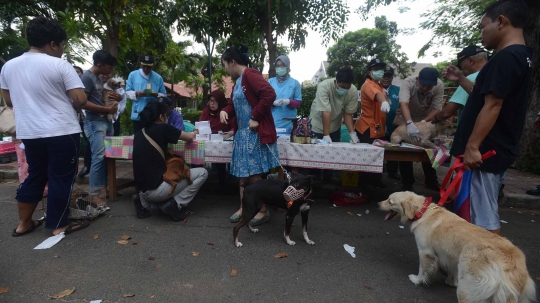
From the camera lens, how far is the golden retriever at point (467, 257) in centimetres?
173

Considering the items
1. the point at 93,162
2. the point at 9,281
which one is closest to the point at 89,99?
the point at 93,162

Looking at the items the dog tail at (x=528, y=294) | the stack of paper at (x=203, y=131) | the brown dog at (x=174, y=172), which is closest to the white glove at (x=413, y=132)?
the dog tail at (x=528, y=294)

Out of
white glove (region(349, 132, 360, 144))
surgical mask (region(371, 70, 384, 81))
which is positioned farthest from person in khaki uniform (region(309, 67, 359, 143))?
surgical mask (region(371, 70, 384, 81))

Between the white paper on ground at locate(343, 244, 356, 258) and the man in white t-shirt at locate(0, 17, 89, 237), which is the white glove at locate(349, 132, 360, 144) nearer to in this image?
the white paper on ground at locate(343, 244, 356, 258)

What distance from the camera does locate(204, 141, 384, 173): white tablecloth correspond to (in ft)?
12.5

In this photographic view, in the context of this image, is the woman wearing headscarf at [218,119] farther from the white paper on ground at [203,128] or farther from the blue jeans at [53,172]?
the blue jeans at [53,172]

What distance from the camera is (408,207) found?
250 centimetres


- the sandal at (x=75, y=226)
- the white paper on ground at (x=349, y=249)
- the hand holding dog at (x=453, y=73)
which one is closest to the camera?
the hand holding dog at (x=453, y=73)

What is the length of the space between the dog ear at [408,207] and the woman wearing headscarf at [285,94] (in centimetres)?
237

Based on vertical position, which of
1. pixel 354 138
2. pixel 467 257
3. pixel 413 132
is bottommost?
pixel 467 257

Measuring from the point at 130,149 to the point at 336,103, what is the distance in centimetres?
317

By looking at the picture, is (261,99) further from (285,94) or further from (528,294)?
(528,294)

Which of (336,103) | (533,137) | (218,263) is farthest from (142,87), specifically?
(533,137)

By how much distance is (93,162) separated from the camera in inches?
165
